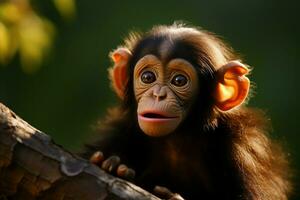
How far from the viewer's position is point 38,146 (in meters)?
3.86

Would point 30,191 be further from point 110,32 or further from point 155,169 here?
point 110,32

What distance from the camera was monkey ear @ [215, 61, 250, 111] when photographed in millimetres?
5582

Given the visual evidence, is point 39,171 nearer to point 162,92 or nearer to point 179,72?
point 162,92

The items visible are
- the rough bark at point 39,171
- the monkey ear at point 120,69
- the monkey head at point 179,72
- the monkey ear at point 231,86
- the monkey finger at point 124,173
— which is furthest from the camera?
the monkey ear at point 120,69

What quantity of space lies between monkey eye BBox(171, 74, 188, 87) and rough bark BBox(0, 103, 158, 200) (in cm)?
161

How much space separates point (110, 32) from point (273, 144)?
18.6 feet

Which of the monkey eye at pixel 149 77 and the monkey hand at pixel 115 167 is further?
the monkey eye at pixel 149 77

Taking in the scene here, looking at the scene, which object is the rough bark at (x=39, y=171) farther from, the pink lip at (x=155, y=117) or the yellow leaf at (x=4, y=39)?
the pink lip at (x=155, y=117)

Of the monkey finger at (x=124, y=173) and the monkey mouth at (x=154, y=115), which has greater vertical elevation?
the monkey mouth at (x=154, y=115)

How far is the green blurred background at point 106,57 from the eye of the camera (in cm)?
1059

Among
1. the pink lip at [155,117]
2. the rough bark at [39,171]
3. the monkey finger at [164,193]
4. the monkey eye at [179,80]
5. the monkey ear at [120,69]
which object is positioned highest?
the monkey ear at [120,69]

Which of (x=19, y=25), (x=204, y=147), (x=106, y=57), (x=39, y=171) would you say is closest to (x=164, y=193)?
(x=204, y=147)

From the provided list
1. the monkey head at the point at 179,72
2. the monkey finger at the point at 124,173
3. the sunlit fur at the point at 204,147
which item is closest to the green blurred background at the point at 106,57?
the sunlit fur at the point at 204,147

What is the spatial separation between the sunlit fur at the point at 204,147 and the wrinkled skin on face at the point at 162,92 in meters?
0.12
